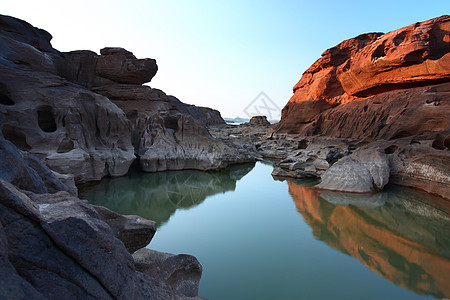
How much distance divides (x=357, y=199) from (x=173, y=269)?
7.14 metres

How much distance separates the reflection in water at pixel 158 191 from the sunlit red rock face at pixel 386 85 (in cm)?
869

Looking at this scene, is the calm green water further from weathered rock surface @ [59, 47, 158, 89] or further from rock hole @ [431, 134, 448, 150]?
weathered rock surface @ [59, 47, 158, 89]

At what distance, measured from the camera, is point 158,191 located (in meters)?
8.69

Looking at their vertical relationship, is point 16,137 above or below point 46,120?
below

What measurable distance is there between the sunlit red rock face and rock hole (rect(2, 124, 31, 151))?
15.2m

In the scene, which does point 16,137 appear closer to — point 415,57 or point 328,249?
point 328,249

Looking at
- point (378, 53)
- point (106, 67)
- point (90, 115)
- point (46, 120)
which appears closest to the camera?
point (46, 120)

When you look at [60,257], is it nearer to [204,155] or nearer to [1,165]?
[1,165]

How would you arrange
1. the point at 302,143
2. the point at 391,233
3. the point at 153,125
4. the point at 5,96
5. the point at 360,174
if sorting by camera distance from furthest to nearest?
the point at 302,143
the point at 153,125
the point at 360,174
the point at 5,96
the point at 391,233

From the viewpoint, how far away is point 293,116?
2230cm

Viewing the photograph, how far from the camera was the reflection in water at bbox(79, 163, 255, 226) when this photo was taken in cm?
680

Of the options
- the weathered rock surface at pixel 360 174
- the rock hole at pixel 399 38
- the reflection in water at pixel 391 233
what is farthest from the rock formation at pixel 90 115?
the rock hole at pixel 399 38

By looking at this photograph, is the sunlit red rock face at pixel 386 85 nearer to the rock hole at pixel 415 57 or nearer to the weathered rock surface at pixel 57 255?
the rock hole at pixel 415 57

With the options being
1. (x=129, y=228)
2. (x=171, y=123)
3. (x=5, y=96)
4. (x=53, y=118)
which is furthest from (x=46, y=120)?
(x=129, y=228)
